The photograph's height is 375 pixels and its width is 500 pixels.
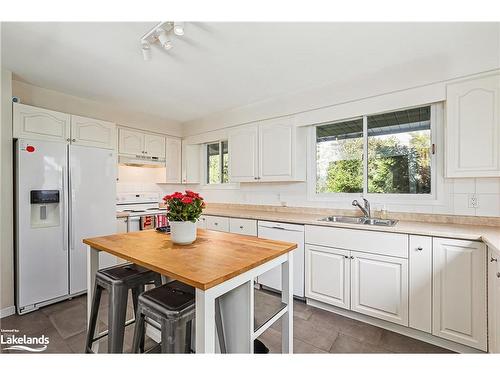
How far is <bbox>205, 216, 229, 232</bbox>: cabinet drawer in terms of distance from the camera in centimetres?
310

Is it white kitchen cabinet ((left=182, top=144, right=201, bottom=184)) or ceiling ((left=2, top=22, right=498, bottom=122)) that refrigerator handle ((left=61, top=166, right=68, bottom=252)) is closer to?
ceiling ((left=2, top=22, right=498, bottom=122))

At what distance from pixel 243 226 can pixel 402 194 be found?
1.74m

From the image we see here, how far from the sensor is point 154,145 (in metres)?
3.80

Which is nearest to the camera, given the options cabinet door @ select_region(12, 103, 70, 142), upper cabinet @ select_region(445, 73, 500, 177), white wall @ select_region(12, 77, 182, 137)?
upper cabinet @ select_region(445, 73, 500, 177)

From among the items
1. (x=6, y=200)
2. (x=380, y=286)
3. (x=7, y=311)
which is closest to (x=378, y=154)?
(x=380, y=286)

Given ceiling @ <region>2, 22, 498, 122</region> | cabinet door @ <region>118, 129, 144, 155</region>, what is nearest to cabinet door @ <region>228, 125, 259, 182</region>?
ceiling @ <region>2, 22, 498, 122</region>

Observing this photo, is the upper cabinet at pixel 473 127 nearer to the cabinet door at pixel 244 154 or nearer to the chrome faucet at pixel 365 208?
the chrome faucet at pixel 365 208

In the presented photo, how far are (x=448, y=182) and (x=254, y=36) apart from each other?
2086 millimetres

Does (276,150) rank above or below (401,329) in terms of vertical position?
above

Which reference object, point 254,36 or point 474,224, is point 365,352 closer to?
point 474,224

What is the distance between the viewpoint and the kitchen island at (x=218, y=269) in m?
0.96

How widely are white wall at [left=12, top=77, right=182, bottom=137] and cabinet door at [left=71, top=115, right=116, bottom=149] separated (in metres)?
0.39

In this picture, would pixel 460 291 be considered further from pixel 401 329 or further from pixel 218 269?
pixel 218 269
